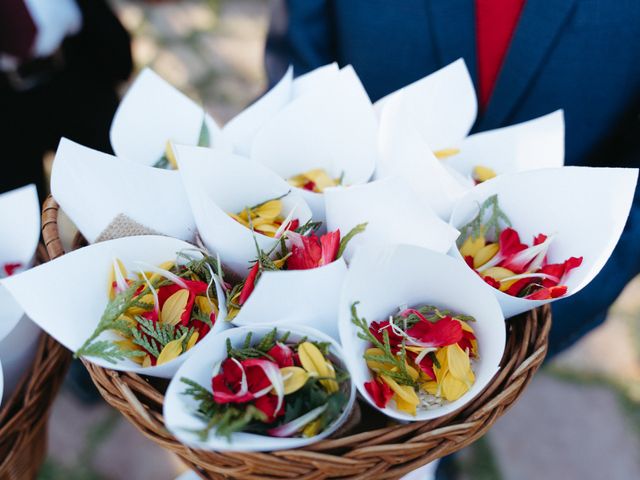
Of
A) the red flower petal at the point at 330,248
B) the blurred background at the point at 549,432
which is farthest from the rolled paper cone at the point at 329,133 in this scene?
the blurred background at the point at 549,432

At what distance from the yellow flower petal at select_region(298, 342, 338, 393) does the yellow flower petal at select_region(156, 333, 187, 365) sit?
0.33 feet

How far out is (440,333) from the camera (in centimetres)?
51

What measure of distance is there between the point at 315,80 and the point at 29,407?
43 cm

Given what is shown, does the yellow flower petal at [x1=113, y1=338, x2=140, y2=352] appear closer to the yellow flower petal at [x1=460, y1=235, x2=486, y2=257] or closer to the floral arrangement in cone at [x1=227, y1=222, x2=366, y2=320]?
the floral arrangement in cone at [x1=227, y1=222, x2=366, y2=320]

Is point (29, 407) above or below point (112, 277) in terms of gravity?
below

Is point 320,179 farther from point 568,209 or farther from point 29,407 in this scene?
point 29,407

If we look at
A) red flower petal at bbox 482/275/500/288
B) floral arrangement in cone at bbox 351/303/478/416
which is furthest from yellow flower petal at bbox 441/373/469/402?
red flower petal at bbox 482/275/500/288

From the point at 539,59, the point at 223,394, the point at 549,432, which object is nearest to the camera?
the point at 223,394

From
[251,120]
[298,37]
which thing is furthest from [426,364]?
[298,37]

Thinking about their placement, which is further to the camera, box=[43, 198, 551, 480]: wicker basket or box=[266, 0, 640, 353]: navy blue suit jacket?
box=[266, 0, 640, 353]: navy blue suit jacket

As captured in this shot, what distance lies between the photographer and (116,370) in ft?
1.66

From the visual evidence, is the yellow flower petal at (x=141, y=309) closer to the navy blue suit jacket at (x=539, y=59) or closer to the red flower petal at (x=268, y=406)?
the red flower petal at (x=268, y=406)

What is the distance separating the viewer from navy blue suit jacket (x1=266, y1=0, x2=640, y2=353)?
31.6 inches

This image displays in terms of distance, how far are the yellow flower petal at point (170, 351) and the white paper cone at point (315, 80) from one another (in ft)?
0.96
